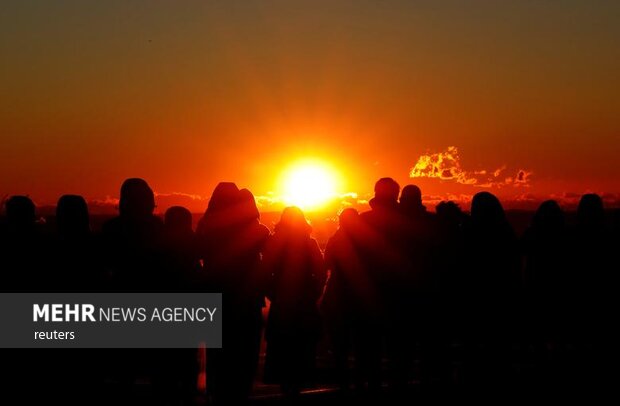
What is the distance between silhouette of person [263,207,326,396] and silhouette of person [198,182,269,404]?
1.51 feet

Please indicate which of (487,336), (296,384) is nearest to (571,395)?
(487,336)

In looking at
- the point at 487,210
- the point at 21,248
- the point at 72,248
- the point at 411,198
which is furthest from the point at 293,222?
the point at 21,248

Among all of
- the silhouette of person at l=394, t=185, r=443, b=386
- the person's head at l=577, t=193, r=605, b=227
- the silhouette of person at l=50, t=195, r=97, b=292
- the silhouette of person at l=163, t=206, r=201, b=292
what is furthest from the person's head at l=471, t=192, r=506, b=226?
the silhouette of person at l=50, t=195, r=97, b=292

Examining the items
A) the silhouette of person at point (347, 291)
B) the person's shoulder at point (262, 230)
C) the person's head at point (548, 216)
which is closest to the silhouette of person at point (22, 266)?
the person's shoulder at point (262, 230)

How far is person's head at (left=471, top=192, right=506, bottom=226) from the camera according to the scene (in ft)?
35.0

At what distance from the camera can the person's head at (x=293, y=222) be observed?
1058cm

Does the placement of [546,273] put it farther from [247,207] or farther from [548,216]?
[247,207]

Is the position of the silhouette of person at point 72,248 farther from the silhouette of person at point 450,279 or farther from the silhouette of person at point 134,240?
the silhouette of person at point 450,279

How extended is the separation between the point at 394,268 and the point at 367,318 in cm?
67

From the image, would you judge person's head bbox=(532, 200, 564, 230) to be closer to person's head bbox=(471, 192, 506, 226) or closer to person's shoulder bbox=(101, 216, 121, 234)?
person's head bbox=(471, 192, 506, 226)

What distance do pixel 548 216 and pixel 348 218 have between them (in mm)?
2393

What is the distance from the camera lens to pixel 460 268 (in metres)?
11.0

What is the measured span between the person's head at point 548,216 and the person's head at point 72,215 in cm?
545

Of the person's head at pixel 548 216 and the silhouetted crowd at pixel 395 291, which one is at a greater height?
the person's head at pixel 548 216
